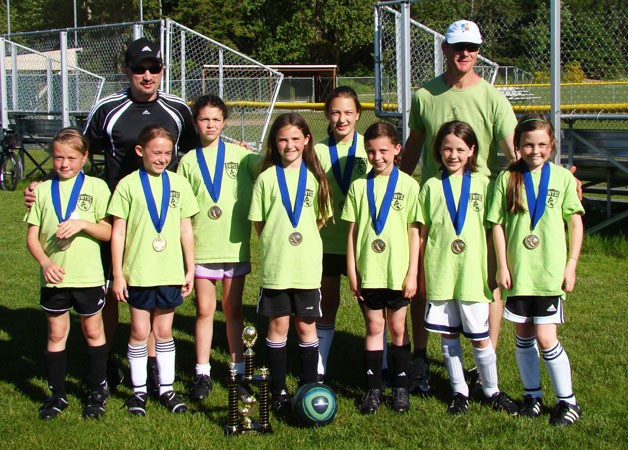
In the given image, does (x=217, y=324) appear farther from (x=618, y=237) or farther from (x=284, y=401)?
(x=618, y=237)

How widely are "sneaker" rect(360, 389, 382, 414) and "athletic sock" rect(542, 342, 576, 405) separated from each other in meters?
1.02

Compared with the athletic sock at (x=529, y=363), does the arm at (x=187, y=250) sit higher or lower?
higher

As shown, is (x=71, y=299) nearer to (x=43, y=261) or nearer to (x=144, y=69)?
(x=43, y=261)

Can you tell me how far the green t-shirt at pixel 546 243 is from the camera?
4.41m

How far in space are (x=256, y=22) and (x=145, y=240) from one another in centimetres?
4670

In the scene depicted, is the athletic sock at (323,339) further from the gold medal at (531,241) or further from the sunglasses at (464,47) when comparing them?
the sunglasses at (464,47)

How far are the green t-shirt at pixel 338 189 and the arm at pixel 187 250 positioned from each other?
2.87 ft

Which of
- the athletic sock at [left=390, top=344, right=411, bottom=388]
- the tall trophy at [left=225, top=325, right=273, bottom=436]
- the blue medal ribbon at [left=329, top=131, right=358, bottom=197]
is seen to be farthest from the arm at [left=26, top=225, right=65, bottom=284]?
the athletic sock at [left=390, top=344, right=411, bottom=388]

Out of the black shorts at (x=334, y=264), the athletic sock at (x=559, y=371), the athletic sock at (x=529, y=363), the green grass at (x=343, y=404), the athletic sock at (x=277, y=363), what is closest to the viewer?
the green grass at (x=343, y=404)

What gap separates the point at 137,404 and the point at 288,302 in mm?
1117

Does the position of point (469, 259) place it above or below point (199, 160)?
below

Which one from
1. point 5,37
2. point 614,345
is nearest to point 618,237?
point 614,345

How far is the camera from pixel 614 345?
598 centimetres

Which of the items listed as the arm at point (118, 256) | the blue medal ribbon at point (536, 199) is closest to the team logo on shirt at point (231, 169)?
the arm at point (118, 256)
